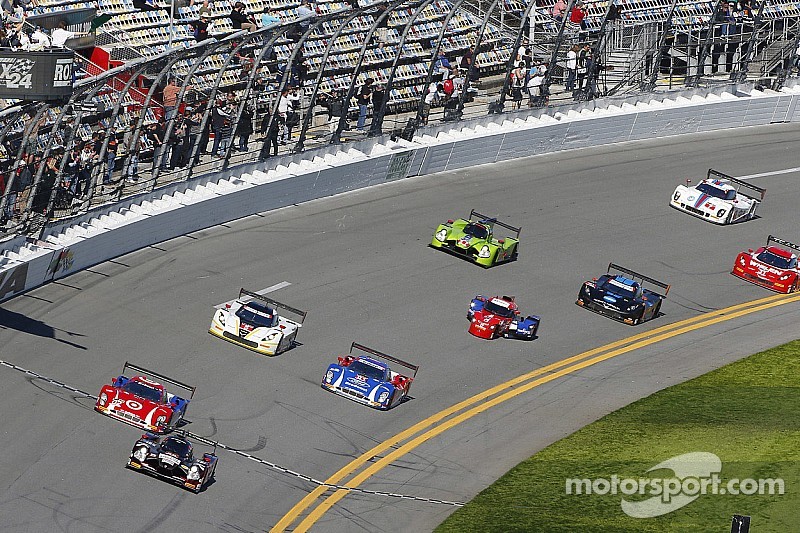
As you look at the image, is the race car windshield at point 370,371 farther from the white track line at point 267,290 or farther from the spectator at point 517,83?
the spectator at point 517,83

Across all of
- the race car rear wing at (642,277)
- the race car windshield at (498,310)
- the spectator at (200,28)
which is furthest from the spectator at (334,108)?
the race car windshield at (498,310)

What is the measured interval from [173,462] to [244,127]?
49.8 ft

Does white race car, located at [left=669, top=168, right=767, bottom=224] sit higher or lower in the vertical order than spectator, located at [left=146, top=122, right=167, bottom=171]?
higher

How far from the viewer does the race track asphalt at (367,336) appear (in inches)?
1152

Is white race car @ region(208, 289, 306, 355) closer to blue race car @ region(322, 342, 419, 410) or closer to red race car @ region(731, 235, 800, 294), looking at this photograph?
blue race car @ region(322, 342, 419, 410)

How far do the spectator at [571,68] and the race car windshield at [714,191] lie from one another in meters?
6.10

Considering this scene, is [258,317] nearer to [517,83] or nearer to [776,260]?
[776,260]

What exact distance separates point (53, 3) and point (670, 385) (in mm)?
19815

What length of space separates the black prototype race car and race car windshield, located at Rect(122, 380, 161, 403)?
188 cm

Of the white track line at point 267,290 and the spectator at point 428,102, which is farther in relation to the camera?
the spectator at point 428,102

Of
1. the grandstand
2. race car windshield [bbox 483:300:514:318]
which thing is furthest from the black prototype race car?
race car windshield [bbox 483:300:514:318]

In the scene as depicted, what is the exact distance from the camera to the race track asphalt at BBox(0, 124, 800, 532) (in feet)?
96.0

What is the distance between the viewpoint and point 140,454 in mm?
28859

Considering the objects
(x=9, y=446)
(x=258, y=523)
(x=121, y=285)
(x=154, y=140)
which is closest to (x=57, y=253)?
(x=121, y=285)
